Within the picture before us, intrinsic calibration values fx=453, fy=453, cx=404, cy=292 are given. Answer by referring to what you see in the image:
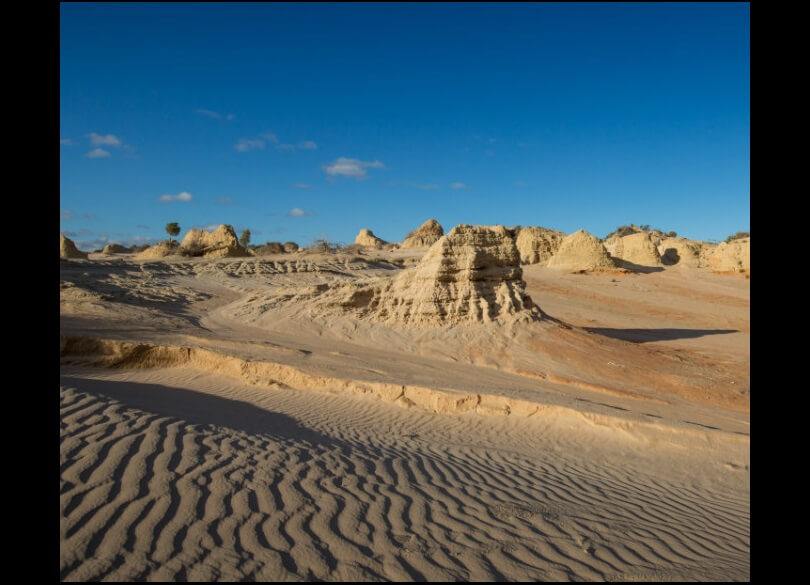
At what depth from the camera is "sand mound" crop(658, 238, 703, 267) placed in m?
38.2

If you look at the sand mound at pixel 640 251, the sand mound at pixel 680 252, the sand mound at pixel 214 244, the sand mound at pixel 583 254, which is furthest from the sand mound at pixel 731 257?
the sand mound at pixel 214 244

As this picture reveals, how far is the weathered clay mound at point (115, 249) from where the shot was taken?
48.8 m

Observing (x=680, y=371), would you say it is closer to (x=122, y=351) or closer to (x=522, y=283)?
(x=522, y=283)

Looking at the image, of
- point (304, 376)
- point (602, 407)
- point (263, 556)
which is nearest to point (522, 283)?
point (602, 407)

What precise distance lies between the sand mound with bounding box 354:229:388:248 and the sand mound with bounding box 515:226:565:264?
71.7 feet

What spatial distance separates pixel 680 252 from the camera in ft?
129

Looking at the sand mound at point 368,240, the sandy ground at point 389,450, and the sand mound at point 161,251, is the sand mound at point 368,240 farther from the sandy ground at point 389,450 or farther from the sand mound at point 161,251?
the sandy ground at point 389,450

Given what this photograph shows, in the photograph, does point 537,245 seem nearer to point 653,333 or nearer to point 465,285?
point 653,333

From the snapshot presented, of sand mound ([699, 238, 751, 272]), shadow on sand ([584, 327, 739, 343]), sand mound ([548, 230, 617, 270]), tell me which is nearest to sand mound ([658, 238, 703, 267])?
Result: sand mound ([699, 238, 751, 272])

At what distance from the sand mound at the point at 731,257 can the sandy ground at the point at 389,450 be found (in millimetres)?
18185

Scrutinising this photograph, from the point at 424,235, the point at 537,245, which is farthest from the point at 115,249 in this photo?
the point at 537,245

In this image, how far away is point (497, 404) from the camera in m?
9.10

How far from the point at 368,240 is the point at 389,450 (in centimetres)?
5235
